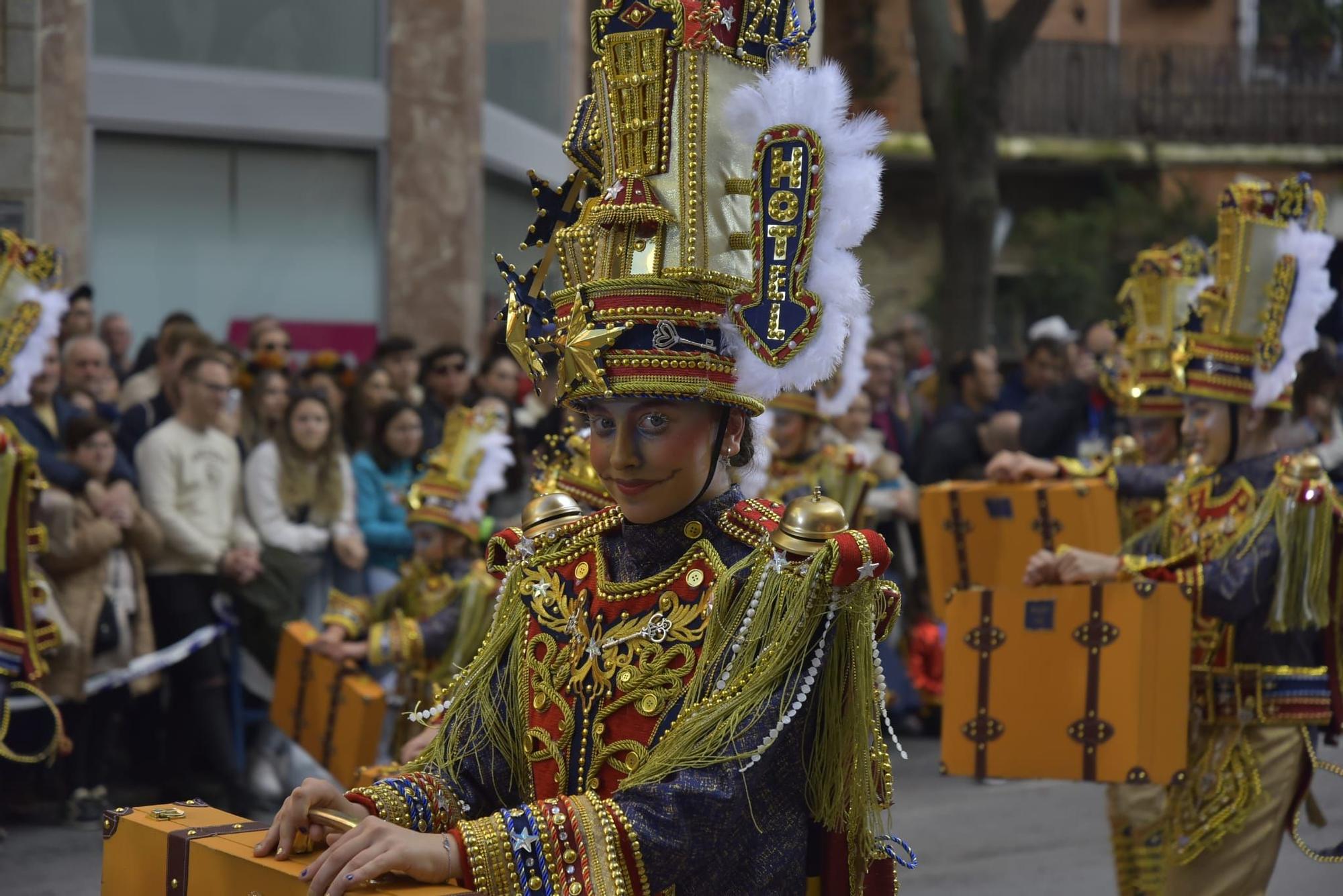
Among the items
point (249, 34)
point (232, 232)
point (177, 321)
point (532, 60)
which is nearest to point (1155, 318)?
point (177, 321)

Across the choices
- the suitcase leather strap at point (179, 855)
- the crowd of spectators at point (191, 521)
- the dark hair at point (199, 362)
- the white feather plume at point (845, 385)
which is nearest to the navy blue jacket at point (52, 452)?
the crowd of spectators at point (191, 521)

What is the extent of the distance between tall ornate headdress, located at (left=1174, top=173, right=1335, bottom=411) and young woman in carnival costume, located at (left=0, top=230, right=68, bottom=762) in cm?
391

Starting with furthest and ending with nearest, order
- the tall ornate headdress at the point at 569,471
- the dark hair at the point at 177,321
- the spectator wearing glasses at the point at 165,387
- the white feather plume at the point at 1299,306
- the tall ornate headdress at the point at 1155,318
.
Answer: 1. the dark hair at the point at 177,321
2. the spectator wearing glasses at the point at 165,387
3. the tall ornate headdress at the point at 1155,318
4. the white feather plume at the point at 1299,306
5. the tall ornate headdress at the point at 569,471

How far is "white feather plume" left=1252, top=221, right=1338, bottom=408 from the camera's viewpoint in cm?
570

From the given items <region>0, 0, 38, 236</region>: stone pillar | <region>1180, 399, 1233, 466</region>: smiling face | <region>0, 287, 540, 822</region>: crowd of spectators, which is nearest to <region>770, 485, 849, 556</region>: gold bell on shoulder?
<region>1180, 399, 1233, 466</region>: smiling face

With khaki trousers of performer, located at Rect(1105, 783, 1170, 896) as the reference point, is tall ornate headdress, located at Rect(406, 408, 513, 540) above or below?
above

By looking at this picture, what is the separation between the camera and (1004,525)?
664 centimetres

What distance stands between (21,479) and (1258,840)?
419 cm

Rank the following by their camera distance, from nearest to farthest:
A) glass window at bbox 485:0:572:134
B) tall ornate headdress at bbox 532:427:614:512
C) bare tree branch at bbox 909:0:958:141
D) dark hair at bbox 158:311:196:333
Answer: tall ornate headdress at bbox 532:427:614:512 < dark hair at bbox 158:311:196:333 < bare tree branch at bbox 909:0:958:141 < glass window at bbox 485:0:572:134

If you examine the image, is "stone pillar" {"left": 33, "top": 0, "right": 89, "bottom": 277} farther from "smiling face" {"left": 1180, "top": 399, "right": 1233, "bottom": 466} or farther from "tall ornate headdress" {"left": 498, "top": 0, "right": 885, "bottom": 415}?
"tall ornate headdress" {"left": 498, "top": 0, "right": 885, "bottom": 415}

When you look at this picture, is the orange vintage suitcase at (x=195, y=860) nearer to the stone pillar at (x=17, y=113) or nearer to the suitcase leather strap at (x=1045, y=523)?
the suitcase leather strap at (x=1045, y=523)

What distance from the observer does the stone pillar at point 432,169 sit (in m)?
12.7

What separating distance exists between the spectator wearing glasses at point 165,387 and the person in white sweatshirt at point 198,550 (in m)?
0.24

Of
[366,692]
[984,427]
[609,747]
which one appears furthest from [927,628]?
[609,747]
